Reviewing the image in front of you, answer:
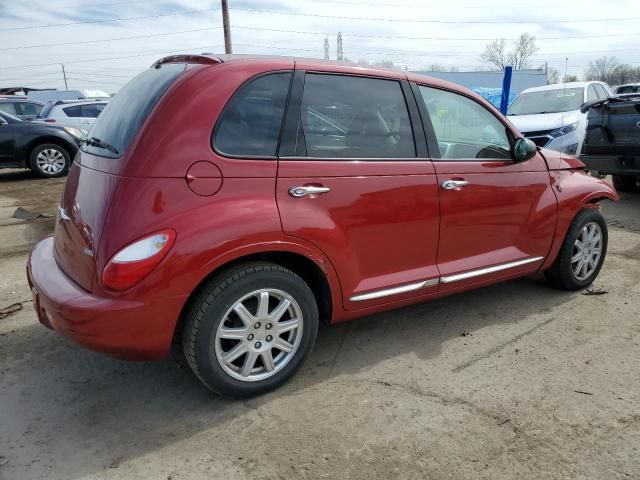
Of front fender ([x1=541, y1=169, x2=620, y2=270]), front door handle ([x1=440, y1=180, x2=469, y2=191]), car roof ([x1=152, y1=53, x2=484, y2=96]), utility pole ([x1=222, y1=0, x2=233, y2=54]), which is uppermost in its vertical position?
utility pole ([x1=222, y1=0, x2=233, y2=54])

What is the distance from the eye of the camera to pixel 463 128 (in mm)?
3619

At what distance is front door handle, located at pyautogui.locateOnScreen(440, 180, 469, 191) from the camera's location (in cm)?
332

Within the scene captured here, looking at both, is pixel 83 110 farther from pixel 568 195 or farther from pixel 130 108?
pixel 568 195

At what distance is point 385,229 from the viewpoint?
3.11 meters

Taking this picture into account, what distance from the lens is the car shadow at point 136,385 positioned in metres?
2.50

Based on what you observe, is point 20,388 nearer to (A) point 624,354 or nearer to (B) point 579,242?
(A) point 624,354

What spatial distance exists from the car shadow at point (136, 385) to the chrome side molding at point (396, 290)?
42 cm

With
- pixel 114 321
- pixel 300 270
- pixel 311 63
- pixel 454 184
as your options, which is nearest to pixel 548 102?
pixel 454 184

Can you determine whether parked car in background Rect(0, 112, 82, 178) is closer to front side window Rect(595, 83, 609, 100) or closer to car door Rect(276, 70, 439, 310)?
car door Rect(276, 70, 439, 310)

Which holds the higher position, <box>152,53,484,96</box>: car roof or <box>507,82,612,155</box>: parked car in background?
<box>152,53,484,96</box>: car roof

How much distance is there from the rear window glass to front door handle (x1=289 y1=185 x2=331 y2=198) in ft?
2.72

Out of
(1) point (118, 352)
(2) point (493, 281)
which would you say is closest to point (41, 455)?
(1) point (118, 352)

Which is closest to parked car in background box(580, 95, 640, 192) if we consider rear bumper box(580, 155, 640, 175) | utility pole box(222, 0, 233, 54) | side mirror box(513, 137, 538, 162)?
rear bumper box(580, 155, 640, 175)

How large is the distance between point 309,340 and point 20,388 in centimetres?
168
